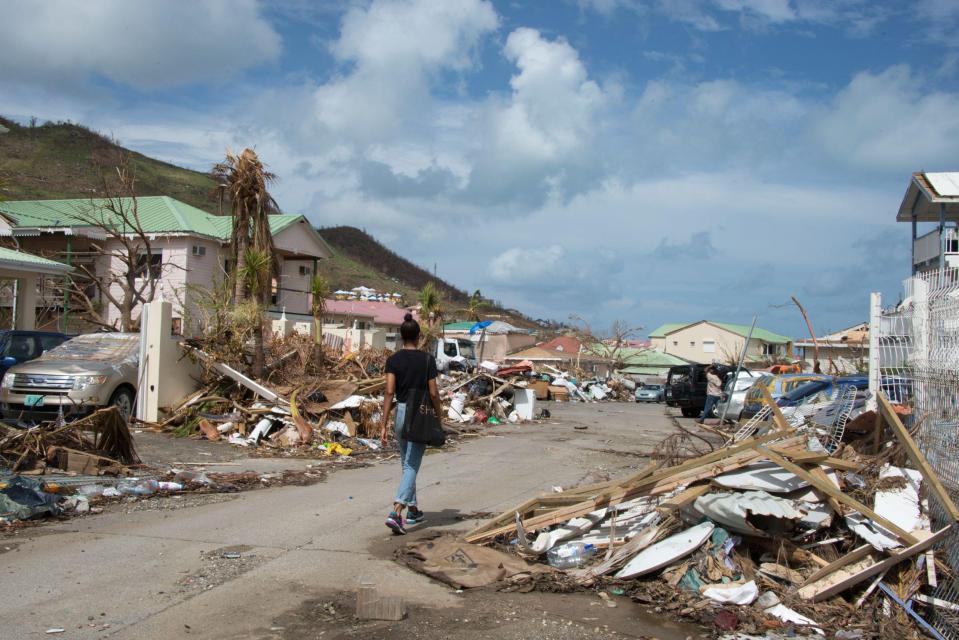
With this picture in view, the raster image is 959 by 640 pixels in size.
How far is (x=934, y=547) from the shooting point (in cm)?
565

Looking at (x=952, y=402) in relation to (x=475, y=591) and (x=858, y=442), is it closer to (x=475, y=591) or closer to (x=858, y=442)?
(x=858, y=442)

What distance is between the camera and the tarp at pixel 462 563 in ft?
19.0

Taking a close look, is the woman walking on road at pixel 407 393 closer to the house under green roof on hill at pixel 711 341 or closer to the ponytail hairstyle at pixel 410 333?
the ponytail hairstyle at pixel 410 333

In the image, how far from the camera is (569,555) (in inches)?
243

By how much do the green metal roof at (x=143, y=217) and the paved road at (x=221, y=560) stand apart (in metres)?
25.1

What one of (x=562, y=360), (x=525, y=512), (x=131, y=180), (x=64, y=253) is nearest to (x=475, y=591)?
(x=525, y=512)

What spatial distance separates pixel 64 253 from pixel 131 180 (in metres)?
7.43

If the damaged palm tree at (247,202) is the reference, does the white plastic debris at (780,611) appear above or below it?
below

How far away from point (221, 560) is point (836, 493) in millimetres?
4709

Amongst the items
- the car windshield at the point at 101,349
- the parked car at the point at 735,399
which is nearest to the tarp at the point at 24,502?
the car windshield at the point at 101,349

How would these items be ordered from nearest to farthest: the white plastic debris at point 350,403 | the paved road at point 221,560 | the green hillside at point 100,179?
the paved road at point 221,560
the white plastic debris at point 350,403
the green hillside at point 100,179

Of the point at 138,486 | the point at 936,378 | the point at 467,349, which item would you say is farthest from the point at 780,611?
the point at 467,349

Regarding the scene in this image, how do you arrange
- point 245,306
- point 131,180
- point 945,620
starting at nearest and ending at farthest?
point 945,620, point 245,306, point 131,180

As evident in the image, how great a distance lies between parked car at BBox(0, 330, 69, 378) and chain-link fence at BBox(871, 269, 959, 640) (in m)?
14.7
